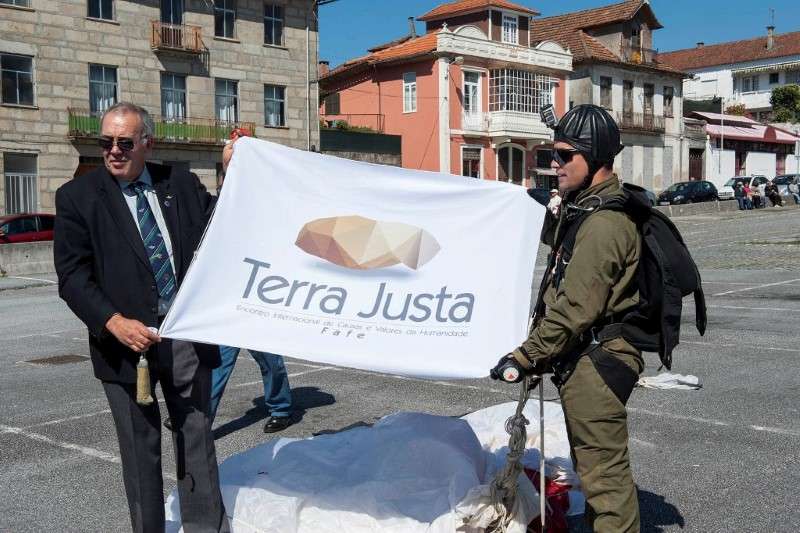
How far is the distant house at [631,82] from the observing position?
2079 inches

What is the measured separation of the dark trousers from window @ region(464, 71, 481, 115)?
42.6 metres

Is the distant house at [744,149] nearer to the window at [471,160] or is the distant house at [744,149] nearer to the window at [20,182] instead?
the window at [471,160]

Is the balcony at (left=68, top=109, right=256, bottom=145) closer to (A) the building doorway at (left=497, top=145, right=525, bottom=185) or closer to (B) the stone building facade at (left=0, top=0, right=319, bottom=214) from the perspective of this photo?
(B) the stone building facade at (left=0, top=0, right=319, bottom=214)

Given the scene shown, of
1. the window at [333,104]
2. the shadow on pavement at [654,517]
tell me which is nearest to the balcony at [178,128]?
the window at [333,104]

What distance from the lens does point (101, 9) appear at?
33.6 metres

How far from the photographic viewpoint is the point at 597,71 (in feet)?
172

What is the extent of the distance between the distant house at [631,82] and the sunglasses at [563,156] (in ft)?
163

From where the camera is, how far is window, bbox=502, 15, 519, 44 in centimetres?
4688

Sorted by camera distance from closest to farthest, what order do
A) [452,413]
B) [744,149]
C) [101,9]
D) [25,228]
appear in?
[452,413] → [25,228] → [101,9] → [744,149]

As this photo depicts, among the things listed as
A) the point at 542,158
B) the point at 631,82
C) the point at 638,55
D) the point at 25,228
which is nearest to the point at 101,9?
the point at 25,228

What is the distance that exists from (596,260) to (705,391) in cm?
489

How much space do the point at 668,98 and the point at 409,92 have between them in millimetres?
22014

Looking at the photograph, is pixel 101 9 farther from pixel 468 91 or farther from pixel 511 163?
pixel 511 163

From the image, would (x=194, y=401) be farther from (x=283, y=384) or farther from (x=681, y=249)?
(x=283, y=384)
